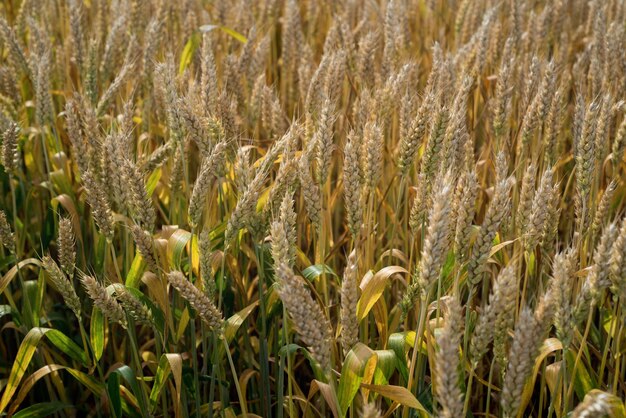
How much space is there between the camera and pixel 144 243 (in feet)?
6.20

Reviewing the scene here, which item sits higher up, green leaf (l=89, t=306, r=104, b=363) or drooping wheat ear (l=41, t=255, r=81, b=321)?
drooping wheat ear (l=41, t=255, r=81, b=321)

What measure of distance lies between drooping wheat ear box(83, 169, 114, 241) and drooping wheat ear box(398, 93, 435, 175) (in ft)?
2.65

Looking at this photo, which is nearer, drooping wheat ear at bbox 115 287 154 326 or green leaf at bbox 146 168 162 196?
drooping wheat ear at bbox 115 287 154 326

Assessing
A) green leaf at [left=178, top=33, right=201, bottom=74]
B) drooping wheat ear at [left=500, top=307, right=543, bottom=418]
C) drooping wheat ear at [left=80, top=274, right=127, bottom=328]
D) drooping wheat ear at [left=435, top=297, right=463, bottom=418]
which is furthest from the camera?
green leaf at [left=178, top=33, right=201, bottom=74]

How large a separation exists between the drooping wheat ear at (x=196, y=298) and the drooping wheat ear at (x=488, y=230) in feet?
1.94

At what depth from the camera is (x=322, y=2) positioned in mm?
4816

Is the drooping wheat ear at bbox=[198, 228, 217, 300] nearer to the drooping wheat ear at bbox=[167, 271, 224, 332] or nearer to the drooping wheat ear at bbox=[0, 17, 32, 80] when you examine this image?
the drooping wheat ear at bbox=[167, 271, 224, 332]

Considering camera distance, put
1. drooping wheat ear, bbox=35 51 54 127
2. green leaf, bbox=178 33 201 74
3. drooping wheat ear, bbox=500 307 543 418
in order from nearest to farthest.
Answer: drooping wheat ear, bbox=500 307 543 418
drooping wheat ear, bbox=35 51 54 127
green leaf, bbox=178 33 201 74

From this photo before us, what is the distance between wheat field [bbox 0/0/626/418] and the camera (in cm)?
167

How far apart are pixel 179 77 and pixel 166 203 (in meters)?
0.50

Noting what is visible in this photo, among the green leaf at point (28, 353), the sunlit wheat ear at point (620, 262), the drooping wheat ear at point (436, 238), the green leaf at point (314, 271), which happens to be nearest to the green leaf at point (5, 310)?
the green leaf at point (28, 353)

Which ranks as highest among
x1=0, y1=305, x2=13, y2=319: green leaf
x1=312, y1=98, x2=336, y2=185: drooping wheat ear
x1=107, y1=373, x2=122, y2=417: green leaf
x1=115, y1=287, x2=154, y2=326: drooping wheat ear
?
x1=312, y1=98, x2=336, y2=185: drooping wheat ear

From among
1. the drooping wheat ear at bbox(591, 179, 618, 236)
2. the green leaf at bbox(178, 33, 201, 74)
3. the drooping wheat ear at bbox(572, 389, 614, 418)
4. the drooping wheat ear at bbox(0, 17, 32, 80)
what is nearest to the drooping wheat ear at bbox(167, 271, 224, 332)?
the drooping wheat ear at bbox(572, 389, 614, 418)

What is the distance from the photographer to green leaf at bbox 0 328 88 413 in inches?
84.1
